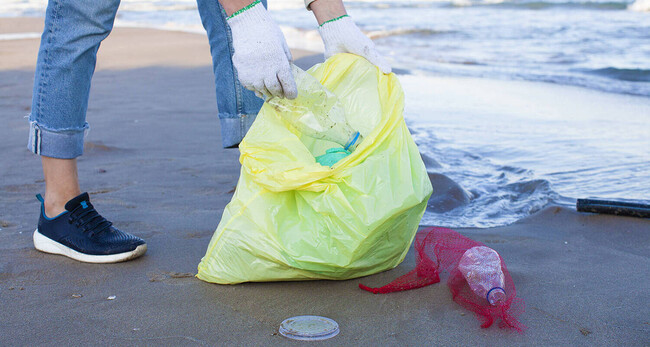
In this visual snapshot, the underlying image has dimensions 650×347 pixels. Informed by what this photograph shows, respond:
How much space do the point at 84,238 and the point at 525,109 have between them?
3.50 metres

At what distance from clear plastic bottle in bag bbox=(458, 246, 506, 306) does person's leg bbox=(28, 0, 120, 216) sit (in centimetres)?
117

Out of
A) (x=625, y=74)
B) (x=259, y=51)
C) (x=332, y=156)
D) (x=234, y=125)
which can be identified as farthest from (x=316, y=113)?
(x=625, y=74)

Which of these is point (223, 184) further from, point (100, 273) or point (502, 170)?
point (502, 170)

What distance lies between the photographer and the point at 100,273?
1691mm

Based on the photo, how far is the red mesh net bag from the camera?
1.42 metres

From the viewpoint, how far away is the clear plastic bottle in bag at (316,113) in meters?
1.75

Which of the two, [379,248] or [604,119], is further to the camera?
[604,119]

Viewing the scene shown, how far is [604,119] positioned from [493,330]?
318 cm

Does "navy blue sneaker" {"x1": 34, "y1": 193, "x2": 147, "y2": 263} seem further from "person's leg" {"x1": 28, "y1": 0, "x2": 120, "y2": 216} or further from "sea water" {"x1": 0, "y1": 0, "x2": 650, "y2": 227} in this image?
"sea water" {"x1": 0, "y1": 0, "x2": 650, "y2": 227}

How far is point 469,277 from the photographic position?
1.54 m

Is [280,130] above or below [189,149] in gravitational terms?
above

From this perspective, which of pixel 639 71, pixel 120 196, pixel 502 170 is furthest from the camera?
pixel 639 71

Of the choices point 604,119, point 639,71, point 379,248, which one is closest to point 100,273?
point 379,248

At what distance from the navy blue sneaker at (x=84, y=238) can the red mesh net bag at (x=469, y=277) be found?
0.70m
